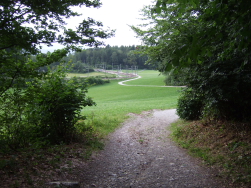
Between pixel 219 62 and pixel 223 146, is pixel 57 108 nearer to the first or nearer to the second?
pixel 223 146

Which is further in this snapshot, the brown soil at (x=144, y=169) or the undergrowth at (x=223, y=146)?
the undergrowth at (x=223, y=146)

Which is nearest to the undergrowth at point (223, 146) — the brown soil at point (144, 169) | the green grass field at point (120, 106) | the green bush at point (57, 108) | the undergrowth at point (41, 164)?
the brown soil at point (144, 169)

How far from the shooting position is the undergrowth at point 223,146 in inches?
183

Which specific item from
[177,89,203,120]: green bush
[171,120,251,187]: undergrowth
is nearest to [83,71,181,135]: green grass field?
[177,89,203,120]: green bush

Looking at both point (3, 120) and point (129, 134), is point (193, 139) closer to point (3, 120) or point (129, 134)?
point (129, 134)

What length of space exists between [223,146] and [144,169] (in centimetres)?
260

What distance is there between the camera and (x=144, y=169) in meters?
5.39

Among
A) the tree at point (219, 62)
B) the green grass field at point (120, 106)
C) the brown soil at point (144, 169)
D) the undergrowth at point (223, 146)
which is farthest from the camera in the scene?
the green grass field at point (120, 106)

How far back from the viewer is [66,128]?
7445mm

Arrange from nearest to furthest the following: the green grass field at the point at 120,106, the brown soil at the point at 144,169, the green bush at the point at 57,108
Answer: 1. the brown soil at the point at 144,169
2. the green bush at the point at 57,108
3. the green grass field at the point at 120,106

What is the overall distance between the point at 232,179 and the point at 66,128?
17.6 ft

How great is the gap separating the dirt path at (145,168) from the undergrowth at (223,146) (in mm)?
343

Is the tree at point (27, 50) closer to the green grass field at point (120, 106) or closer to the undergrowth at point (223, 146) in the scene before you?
the green grass field at point (120, 106)

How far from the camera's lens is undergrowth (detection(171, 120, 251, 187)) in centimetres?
466
